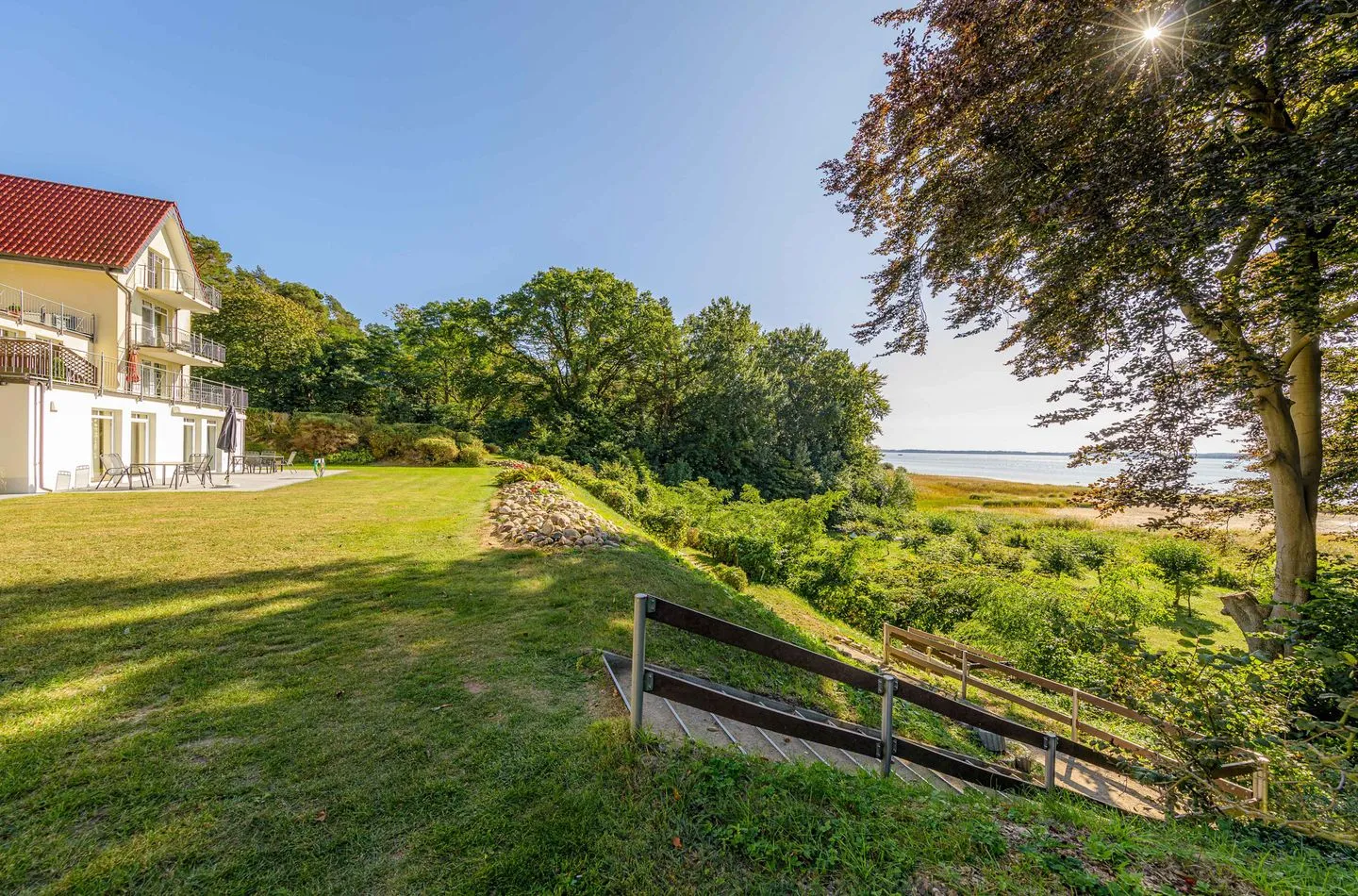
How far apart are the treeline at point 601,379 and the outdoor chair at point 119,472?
1290 centimetres

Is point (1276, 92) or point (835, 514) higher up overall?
point (1276, 92)

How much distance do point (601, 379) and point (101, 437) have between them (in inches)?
740

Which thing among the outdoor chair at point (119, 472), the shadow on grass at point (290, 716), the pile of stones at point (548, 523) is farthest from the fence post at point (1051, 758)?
the outdoor chair at point (119, 472)

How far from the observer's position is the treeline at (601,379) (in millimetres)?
25422

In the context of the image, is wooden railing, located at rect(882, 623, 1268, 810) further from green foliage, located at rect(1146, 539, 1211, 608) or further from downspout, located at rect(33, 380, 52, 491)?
downspout, located at rect(33, 380, 52, 491)

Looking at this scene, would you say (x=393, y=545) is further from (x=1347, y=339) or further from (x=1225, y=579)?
(x=1225, y=579)

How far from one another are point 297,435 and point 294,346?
9.31 meters

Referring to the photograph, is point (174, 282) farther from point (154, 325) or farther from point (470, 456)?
point (470, 456)

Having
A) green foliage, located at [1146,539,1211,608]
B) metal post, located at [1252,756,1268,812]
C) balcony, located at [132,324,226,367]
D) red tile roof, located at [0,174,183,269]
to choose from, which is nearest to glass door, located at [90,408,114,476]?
balcony, located at [132,324,226,367]

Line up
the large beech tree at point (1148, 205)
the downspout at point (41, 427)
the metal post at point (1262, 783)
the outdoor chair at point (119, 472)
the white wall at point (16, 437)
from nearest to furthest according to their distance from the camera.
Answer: the metal post at point (1262, 783) → the large beech tree at point (1148, 205) → the white wall at point (16, 437) → the downspout at point (41, 427) → the outdoor chair at point (119, 472)

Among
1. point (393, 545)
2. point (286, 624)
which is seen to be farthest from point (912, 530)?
point (286, 624)

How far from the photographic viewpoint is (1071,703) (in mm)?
6473

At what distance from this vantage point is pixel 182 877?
6.15 feet

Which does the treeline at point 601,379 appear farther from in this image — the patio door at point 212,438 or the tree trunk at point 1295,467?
the tree trunk at point 1295,467
